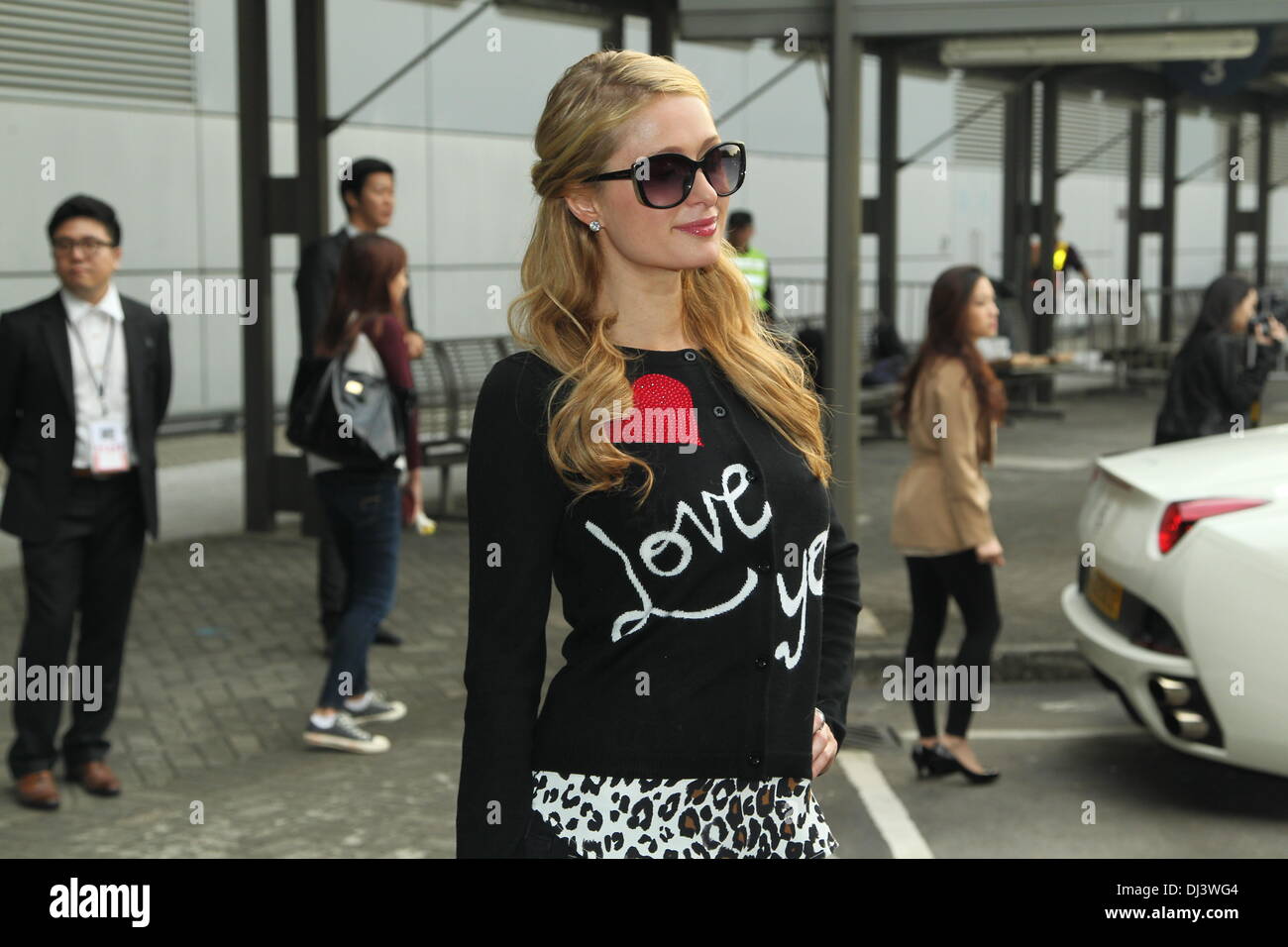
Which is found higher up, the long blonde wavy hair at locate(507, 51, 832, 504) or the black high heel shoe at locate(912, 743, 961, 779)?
the long blonde wavy hair at locate(507, 51, 832, 504)

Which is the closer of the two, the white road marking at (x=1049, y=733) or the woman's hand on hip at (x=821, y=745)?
the woman's hand on hip at (x=821, y=745)

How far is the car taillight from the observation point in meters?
5.45

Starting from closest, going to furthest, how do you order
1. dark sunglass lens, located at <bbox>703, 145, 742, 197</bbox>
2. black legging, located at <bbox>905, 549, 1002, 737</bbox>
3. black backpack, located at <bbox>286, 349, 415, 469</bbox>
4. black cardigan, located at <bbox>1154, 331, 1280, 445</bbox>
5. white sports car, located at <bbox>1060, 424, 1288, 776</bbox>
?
dark sunglass lens, located at <bbox>703, 145, 742, 197</bbox> → white sports car, located at <bbox>1060, 424, 1288, 776</bbox> → black legging, located at <bbox>905, 549, 1002, 737</bbox> → black backpack, located at <bbox>286, 349, 415, 469</bbox> → black cardigan, located at <bbox>1154, 331, 1280, 445</bbox>

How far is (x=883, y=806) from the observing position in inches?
229

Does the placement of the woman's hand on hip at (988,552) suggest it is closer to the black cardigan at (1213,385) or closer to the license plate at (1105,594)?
the license plate at (1105,594)

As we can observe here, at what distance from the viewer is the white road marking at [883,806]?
5.39 m

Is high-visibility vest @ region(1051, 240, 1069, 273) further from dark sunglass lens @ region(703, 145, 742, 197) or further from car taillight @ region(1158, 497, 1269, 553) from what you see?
dark sunglass lens @ region(703, 145, 742, 197)

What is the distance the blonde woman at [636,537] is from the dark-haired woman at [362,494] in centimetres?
410

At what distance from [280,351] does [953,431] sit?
1049 centimetres

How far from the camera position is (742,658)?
2350mm
